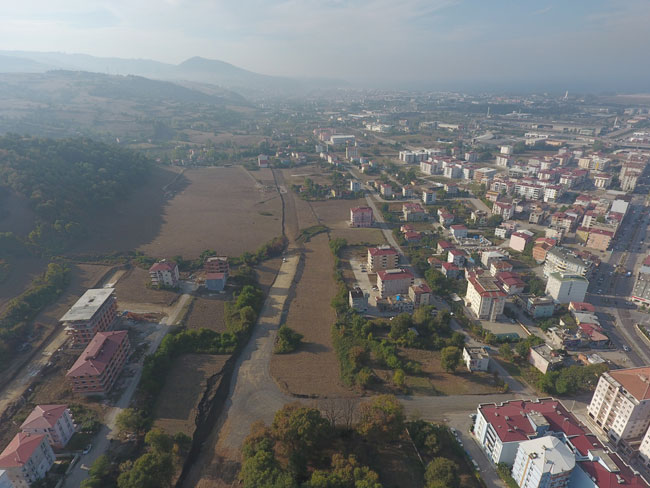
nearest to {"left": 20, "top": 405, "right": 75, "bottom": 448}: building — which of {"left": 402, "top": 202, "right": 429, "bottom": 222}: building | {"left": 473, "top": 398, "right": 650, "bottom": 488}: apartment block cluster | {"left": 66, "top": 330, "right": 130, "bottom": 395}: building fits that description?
{"left": 66, "top": 330, "right": 130, "bottom": 395}: building

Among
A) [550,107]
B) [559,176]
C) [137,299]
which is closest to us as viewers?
[137,299]

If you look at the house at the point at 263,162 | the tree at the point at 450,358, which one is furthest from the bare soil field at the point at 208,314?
the house at the point at 263,162

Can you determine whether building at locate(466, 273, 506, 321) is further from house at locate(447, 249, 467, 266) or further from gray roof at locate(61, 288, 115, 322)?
gray roof at locate(61, 288, 115, 322)

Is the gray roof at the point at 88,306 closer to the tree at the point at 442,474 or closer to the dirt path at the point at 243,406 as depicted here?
the dirt path at the point at 243,406

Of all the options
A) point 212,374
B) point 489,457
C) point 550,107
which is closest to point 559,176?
point 489,457

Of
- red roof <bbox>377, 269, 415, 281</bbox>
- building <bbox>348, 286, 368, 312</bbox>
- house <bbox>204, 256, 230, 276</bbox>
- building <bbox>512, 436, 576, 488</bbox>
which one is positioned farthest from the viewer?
house <bbox>204, 256, 230, 276</bbox>

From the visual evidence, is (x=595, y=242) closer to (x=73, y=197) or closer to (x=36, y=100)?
(x=73, y=197)
